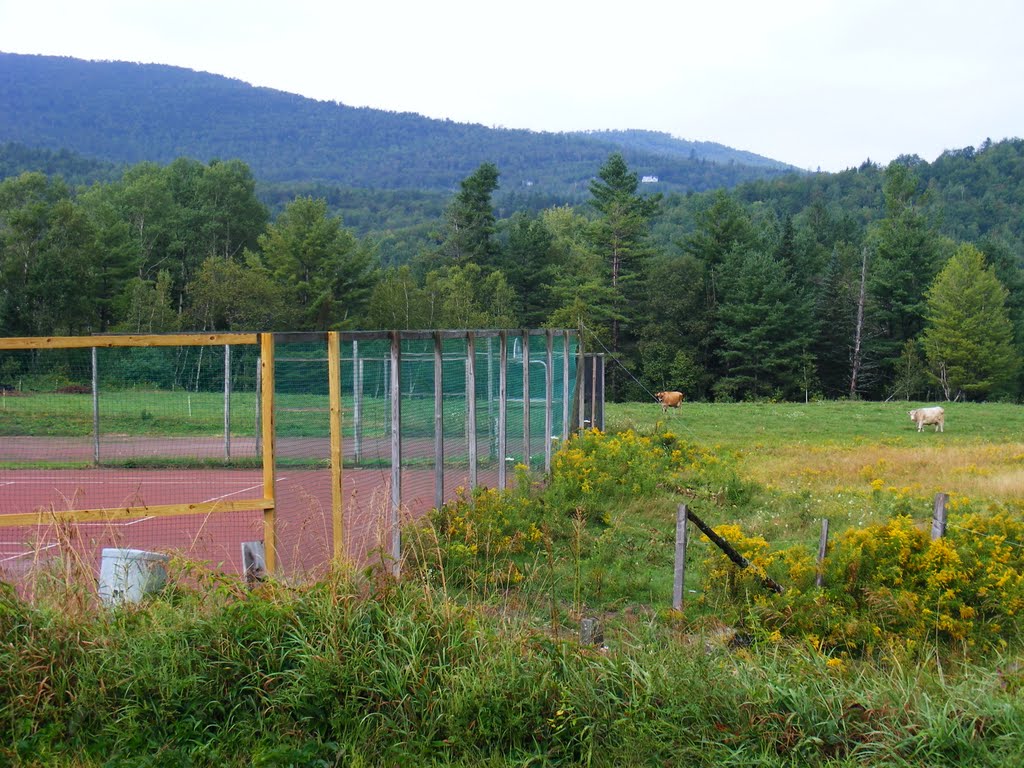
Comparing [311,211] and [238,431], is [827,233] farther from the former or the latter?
[238,431]

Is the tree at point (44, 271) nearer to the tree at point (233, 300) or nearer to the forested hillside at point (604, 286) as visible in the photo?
the forested hillside at point (604, 286)

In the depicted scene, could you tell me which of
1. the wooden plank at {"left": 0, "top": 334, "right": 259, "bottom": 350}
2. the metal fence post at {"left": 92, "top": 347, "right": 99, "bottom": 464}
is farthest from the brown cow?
the wooden plank at {"left": 0, "top": 334, "right": 259, "bottom": 350}

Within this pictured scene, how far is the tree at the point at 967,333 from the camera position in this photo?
64875 mm

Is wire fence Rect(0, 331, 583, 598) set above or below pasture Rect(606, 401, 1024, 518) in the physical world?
above

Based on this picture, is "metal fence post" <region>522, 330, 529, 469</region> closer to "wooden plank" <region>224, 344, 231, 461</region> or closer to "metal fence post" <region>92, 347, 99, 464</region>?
"wooden plank" <region>224, 344, 231, 461</region>

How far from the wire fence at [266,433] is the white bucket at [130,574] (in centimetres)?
13

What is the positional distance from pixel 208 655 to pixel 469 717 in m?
1.37

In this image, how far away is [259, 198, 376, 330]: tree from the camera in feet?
210

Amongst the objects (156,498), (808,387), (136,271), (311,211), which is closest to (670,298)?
(808,387)

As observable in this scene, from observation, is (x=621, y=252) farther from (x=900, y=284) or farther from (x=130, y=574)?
(x=130, y=574)

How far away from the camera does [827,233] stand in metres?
87.4

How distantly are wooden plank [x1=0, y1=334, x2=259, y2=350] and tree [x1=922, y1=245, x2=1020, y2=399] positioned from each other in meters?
64.2

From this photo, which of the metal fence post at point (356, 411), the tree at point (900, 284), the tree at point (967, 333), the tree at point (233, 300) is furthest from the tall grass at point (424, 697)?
the tree at point (900, 284)

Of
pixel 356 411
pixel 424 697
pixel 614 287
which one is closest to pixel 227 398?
pixel 356 411
